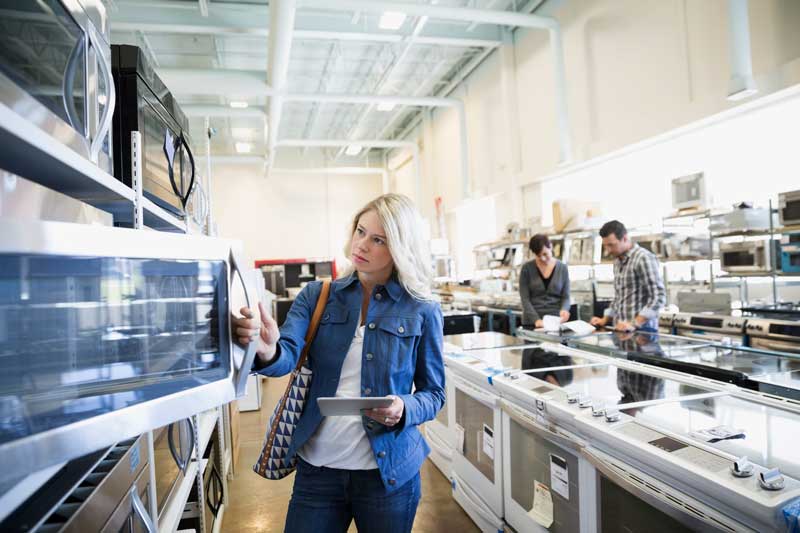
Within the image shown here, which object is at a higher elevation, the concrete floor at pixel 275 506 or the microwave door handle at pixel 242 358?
the microwave door handle at pixel 242 358

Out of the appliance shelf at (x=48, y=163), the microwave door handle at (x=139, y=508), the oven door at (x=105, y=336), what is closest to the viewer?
the oven door at (x=105, y=336)

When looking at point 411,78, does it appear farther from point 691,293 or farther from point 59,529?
point 59,529

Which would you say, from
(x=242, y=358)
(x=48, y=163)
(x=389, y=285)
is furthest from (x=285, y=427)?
(x=48, y=163)

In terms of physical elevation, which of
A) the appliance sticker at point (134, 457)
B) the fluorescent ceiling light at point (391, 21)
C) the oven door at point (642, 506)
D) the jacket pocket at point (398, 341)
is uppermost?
the fluorescent ceiling light at point (391, 21)

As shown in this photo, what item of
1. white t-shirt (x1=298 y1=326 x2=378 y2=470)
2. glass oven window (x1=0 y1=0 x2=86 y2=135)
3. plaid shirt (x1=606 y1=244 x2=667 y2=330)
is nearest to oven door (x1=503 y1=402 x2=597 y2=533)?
white t-shirt (x1=298 y1=326 x2=378 y2=470)

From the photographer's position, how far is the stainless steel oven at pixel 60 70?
786mm

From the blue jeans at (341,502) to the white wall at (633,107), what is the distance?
4.44 meters

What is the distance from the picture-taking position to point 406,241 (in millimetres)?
1528

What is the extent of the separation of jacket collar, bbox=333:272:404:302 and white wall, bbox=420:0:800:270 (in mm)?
4080

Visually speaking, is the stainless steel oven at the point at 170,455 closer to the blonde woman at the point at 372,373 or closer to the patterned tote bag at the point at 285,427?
the patterned tote bag at the point at 285,427

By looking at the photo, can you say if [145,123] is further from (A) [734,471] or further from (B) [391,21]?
(B) [391,21]

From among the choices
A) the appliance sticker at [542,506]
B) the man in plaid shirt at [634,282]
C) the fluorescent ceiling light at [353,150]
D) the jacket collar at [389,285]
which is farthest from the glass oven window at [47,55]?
the fluorescent ceiling light at [353,150]

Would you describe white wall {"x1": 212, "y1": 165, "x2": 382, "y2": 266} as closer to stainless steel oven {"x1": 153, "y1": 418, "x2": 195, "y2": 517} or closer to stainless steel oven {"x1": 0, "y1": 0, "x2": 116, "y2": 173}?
stainless steel oven {"x1": 153, "y1": 418, "x2": 195, "y2": 517}

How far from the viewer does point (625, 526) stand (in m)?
1.58
